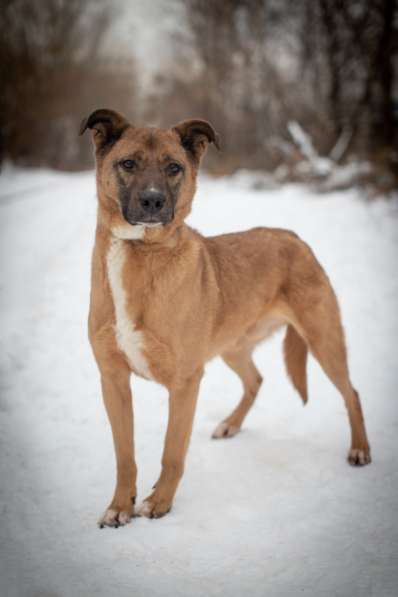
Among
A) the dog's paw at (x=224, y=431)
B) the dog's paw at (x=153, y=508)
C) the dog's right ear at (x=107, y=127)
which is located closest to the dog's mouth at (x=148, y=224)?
the dog's right ear at (x=107, y=127)

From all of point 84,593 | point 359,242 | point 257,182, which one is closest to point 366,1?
point 257,182

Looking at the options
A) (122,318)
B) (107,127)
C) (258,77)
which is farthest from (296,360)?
(258,77)

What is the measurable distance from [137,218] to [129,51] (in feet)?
82.1

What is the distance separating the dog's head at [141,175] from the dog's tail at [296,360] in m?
1.71

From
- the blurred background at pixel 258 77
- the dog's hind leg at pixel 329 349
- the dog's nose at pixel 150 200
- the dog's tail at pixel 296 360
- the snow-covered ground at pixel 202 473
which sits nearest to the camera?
the snow-covered ground at pixel 202 473

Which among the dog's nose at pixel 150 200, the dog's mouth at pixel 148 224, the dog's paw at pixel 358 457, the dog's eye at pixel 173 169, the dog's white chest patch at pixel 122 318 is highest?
the dog's eye at pixel 173 169

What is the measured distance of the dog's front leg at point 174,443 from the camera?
132 inches

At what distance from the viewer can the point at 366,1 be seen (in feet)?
42.8

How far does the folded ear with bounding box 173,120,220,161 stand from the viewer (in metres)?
3.61

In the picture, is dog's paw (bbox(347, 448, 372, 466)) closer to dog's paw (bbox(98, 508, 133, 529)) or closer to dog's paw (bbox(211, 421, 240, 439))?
dog's paw (bbox(211, 421, 240, 439))

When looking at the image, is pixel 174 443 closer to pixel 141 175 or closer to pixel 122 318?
pixel 122 318

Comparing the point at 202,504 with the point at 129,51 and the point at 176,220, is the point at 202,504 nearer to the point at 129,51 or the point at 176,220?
the point at 176,220

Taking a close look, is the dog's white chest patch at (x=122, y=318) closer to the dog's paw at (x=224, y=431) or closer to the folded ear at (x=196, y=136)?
the folded ear at (x=196, y=136)

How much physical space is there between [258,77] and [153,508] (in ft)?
47.0
